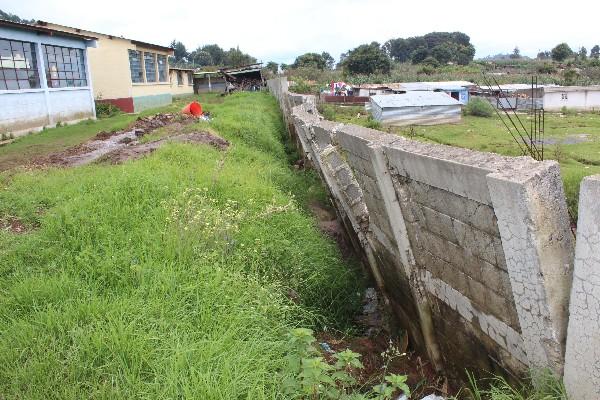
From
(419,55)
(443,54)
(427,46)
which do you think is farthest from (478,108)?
(427,46)

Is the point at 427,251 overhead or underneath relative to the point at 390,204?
underneath

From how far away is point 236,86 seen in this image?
37906 millimetres

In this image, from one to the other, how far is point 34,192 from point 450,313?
16.6 ft

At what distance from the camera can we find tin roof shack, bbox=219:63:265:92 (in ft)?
122

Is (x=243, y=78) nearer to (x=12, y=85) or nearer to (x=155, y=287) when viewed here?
(x=12, y=85)

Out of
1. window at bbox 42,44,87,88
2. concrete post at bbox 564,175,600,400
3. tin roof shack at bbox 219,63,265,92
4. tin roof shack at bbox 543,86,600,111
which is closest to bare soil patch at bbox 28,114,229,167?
window at bbox 42,44,87,88

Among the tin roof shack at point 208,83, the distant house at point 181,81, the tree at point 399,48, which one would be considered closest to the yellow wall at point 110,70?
the distant house at point 181,81

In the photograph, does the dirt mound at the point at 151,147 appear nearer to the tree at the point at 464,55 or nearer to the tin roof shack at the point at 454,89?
the tin roof shack at the point at 454,89

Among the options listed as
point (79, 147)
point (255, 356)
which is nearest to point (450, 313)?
point (255, 356)

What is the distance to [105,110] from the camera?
73.3ft

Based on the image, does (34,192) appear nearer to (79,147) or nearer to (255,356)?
(255,356)

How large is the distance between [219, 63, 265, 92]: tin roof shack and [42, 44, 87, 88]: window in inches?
672

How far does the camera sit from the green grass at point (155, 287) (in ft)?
9.09

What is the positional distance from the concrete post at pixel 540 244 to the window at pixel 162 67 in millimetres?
30370
